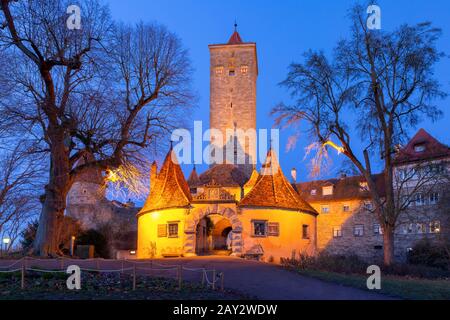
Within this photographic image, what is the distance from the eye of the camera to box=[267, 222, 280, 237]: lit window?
3503cm

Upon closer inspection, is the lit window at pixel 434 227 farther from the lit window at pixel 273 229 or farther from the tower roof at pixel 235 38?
the tower roof at pixel 235 38

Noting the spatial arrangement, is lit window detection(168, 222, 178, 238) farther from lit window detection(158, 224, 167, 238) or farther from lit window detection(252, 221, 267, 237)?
lit window detection(252, 221, 267, 237)

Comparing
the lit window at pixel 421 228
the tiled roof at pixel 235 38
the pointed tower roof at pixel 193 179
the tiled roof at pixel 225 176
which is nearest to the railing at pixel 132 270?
the tiled roof at pixel 225 176

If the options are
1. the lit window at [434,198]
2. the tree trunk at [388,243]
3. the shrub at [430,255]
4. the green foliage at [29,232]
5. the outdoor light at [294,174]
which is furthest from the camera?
the outdoor light at [294,174]

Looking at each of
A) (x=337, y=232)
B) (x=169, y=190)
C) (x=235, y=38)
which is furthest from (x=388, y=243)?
(x=235, y=38)

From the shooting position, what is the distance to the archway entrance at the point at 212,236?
37.3m

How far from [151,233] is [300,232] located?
30.7ft

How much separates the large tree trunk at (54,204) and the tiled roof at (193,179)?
17.3 m

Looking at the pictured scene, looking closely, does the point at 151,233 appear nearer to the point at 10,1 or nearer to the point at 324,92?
the point at 324,92

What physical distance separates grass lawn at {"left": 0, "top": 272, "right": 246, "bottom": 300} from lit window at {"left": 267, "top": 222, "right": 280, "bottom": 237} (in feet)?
51.8

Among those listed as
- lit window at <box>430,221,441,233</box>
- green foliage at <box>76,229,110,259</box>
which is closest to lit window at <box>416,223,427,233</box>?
lit window at <box>430,221,441,233</box>

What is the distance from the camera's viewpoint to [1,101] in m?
24.3
